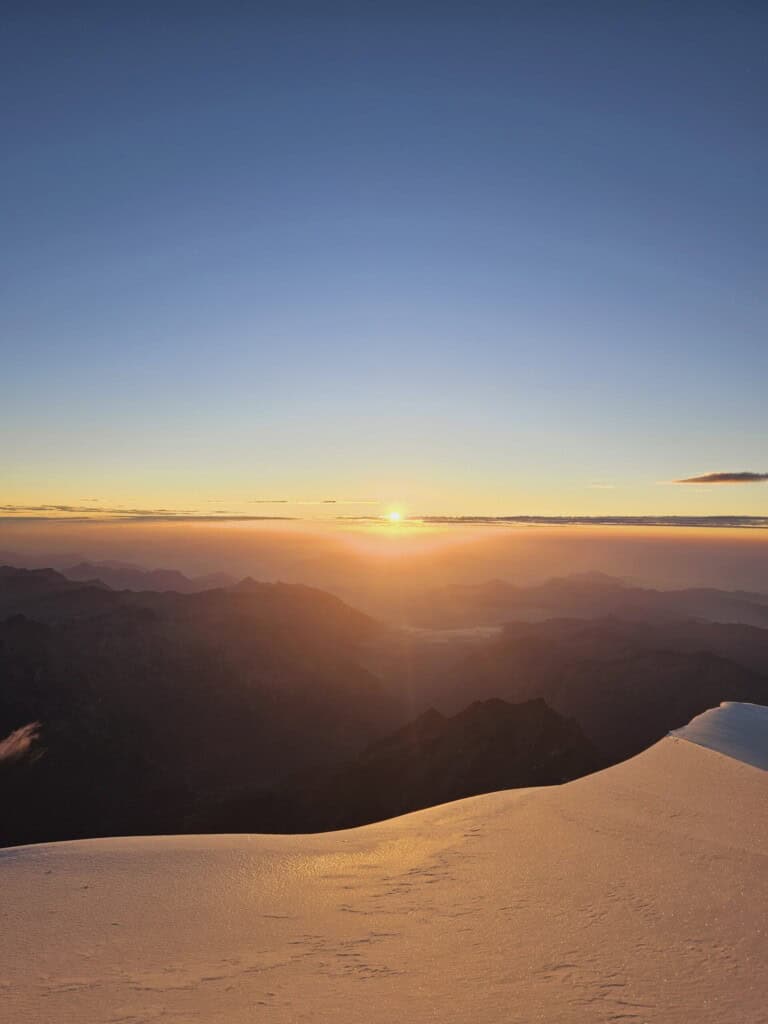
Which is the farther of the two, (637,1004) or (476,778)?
(476,778)

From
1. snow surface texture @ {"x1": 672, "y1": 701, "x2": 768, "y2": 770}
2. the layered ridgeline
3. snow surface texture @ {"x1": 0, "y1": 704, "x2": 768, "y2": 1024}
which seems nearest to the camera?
snow surface texture @ {"x1": 0, "y1": 704, "x2": 768, "y2": 1024}

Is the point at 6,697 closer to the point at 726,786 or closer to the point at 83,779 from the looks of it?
the point at 83,779

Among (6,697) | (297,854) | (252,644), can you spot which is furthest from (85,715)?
(297,854)

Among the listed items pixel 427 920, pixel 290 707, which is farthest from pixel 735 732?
pixel 290 707

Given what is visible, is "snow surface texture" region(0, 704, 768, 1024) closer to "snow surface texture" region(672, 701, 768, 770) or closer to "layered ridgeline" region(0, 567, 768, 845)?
"snow surface texture" region(672, 701, 768, 770)

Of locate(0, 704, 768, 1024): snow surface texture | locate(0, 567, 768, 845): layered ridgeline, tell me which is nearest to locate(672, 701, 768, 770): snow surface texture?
locate(0, 704, 768, 1024): snow surface texture

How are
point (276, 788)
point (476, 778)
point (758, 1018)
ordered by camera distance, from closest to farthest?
point (758, 1018) → point (476, 778) → point (276, 788)

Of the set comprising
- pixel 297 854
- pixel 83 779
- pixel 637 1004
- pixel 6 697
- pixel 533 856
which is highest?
pixel 637 1004
